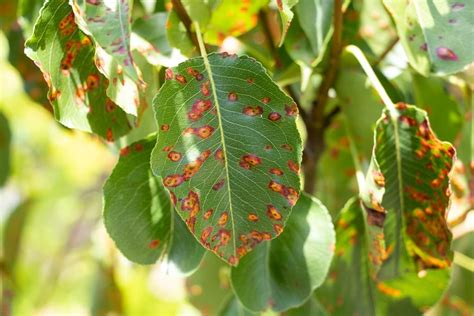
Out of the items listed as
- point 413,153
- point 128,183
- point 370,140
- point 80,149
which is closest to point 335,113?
point 370,140

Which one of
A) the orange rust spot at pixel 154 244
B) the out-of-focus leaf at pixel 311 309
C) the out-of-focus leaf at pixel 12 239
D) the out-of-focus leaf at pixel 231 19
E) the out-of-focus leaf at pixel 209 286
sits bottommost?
the out-of-focus leaf at pixel 12 239

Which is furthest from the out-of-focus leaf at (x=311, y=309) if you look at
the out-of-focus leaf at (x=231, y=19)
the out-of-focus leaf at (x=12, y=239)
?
the out-of-focus leaf at (x=12, y=239)

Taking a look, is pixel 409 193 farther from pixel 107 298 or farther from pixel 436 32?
pixel 107 298

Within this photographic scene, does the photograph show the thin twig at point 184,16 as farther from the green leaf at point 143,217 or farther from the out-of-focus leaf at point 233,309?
the out-of-focus leaf at point 233,309

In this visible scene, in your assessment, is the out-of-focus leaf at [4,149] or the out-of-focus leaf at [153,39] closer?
the out-of-focus leaf at [153,39]

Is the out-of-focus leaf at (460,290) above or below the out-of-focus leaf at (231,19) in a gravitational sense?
below

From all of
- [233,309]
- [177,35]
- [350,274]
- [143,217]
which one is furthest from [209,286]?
[177,35]
